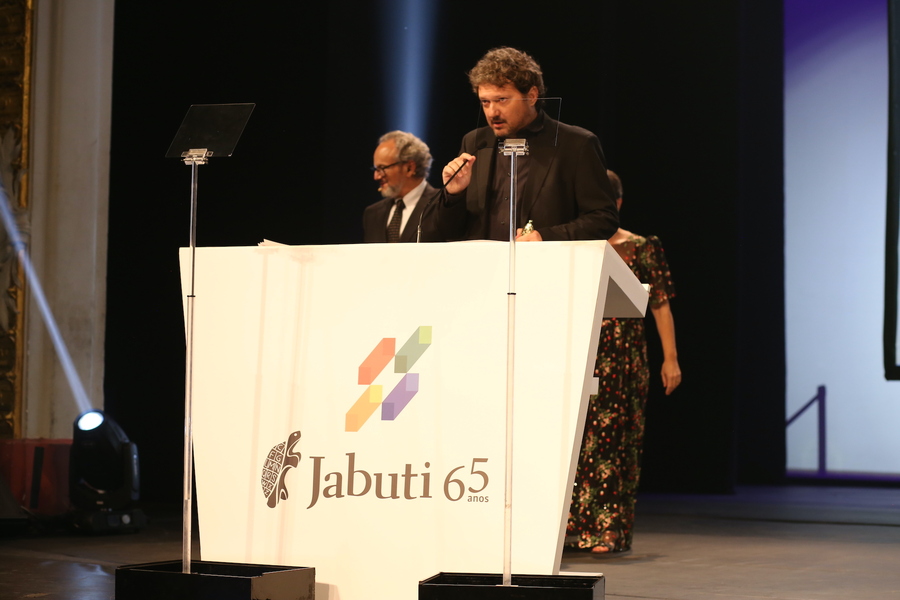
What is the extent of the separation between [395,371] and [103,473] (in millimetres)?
2903

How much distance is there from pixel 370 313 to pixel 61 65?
12.7 feet

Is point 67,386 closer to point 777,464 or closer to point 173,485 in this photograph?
point 173,485

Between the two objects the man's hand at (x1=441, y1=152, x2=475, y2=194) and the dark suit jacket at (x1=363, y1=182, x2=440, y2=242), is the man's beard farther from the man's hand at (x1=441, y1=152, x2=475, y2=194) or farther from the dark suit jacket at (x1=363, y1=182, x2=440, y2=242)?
the man's hand at (x1=441, y1=152, x2=475, y2=194)

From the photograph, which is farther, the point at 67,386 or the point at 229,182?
the point at 229,182

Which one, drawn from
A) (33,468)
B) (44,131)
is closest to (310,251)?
(33,468)

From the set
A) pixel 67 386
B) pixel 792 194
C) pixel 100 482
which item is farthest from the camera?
pixel 792 194

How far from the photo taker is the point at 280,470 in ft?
6.79

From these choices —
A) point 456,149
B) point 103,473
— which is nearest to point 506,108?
point 103,473

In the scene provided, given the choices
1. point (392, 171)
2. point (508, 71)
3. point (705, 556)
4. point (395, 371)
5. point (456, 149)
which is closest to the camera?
point (395, 371)

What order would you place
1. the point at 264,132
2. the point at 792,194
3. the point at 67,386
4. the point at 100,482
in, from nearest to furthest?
the point at 100,482
the point at 67,386
the point at 264,132
the point at 792,194

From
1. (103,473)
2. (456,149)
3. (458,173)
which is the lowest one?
(103,473)

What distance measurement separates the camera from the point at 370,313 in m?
2.05

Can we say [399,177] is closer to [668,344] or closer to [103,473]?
[668,344]

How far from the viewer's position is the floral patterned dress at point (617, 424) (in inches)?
159
